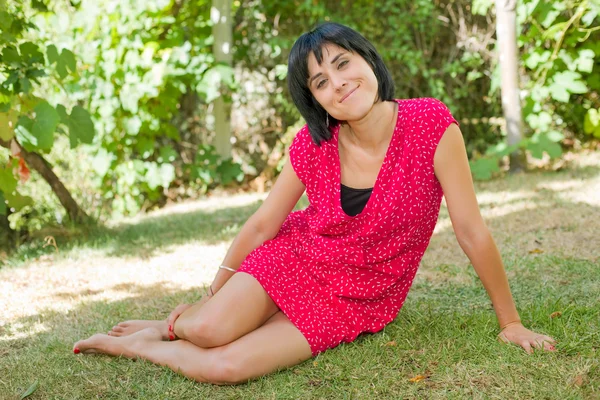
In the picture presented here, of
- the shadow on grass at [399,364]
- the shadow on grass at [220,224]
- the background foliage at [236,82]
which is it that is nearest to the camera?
the shadow on grass at [399,364]

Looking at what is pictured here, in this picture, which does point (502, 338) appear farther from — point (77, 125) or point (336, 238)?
point (77, 125)

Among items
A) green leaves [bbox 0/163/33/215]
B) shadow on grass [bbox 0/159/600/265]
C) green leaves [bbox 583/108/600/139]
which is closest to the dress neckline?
shadow on grass [bbox 0/159/600/265]

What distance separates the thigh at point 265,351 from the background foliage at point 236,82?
6.72 feet

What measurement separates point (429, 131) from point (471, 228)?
33 centimetres

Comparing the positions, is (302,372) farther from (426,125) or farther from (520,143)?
(520,143)

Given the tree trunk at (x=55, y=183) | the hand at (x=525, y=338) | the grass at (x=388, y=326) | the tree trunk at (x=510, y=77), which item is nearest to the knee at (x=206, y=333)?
the grass at (x=388, y=326)

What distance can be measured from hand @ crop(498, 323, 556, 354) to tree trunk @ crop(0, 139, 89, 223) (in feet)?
10.0

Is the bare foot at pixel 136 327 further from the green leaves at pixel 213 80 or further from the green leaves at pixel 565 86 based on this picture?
the green leaves at pixel 565 86

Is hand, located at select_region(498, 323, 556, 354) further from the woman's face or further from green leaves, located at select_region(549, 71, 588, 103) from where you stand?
green leaves, located at select_region(549, 71, 588, 103)

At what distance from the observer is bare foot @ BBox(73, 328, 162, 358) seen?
226 cm

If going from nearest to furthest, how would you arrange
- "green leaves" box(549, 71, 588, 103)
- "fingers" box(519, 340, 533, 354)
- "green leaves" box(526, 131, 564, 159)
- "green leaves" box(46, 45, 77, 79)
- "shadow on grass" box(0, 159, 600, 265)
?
"fingers" box(519, 340, 533, 354) < "green leaves" box(46, 45, 77, 79) < "shadow on grass" box(0, 159, 600, 265) < "green leaves" box(526, 131, 564, 159) < "green leaves" box(549, 71, 588, 103)

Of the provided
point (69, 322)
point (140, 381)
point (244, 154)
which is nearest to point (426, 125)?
point (140, 381)

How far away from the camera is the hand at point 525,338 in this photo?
202cm

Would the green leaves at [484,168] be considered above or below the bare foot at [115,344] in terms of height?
below
